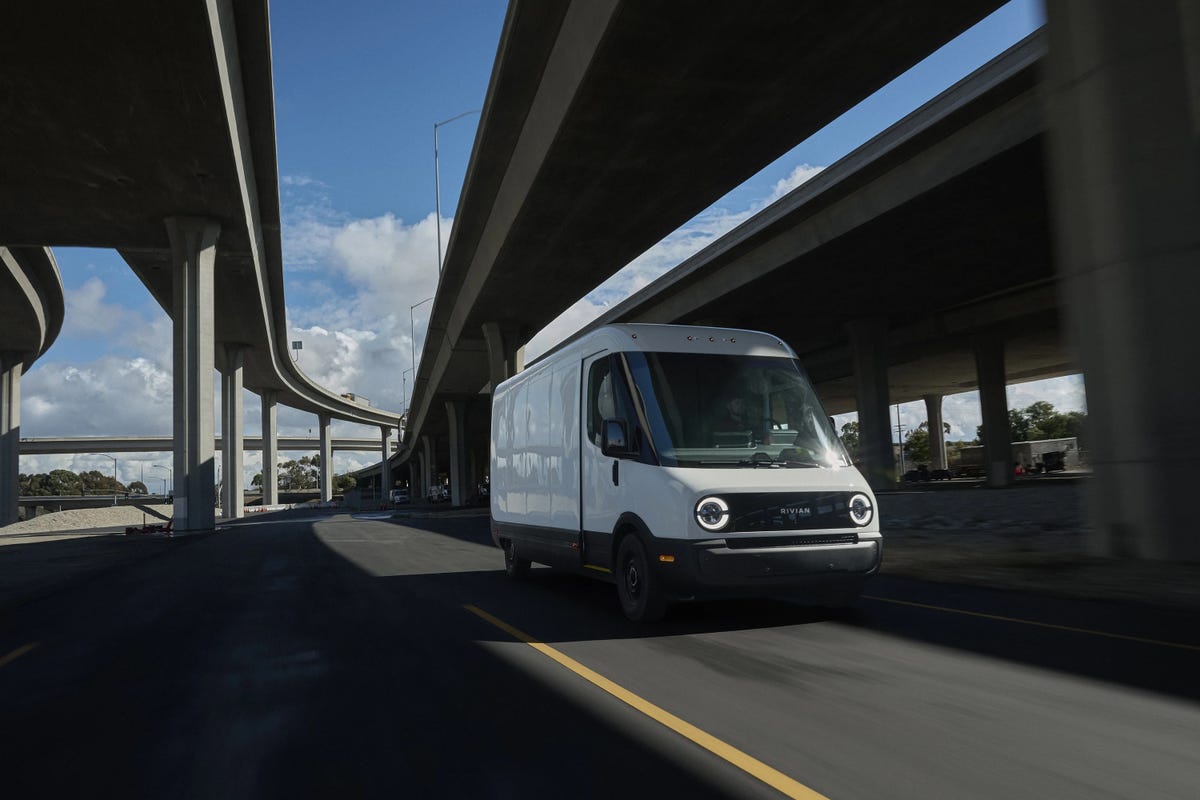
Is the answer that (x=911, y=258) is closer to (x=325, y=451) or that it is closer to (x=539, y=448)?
(x=539, y=448)

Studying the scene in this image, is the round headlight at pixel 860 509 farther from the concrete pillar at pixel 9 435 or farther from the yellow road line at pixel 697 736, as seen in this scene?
the concrete pillar at pixel 9 435

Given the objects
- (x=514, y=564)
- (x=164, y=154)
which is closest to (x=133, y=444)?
(x=164, y=154)

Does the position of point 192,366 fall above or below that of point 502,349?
below

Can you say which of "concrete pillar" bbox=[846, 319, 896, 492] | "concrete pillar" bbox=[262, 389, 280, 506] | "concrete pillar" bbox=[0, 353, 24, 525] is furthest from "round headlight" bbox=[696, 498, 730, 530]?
"concrete pillar" bbox=[262, 389, 280, 506]

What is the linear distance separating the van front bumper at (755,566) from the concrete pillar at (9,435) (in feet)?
212

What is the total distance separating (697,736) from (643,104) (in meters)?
16.0

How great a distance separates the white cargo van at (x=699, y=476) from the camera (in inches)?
279

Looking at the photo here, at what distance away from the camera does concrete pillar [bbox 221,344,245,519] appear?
61969 millimetres

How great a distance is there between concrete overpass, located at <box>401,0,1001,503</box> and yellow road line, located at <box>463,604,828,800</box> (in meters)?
11.8

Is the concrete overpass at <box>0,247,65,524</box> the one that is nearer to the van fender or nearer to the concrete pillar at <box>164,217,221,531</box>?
the concrete pillar at <box>164,217,221,531</box>

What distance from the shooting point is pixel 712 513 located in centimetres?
707

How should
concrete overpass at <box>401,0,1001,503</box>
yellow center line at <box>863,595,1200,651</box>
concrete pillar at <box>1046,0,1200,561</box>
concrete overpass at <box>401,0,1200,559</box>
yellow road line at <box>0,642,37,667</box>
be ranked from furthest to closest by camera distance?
1. concrete overpass at <box>401,0,1001,503</box>
2. concrete overpass at <box>401,0,1200,559</box>
3. concrete pillar at <box>1046,0,1200,561</box>
4. yellow road line at <box>0,642,37,667</box>
5. yellow center line at <box>863,595,1200,651</box>

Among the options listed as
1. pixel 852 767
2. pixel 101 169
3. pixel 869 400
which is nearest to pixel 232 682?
pixel 852 767

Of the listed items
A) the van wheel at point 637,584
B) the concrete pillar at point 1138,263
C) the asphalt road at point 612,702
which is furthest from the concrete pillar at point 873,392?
the van wheel at point 637,584
